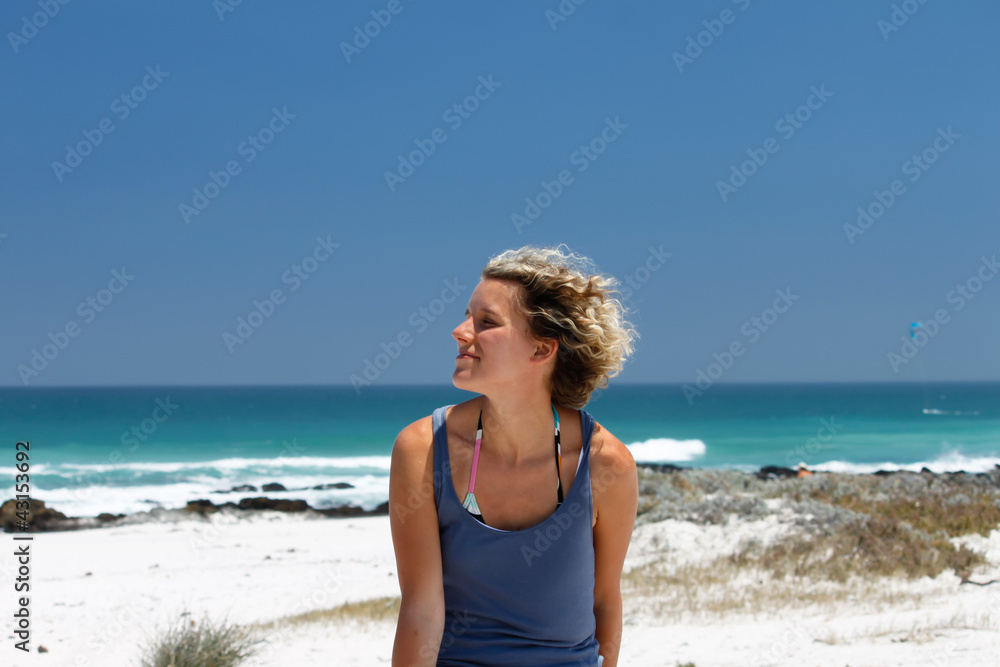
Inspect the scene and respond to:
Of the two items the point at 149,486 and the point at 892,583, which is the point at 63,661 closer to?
the point at 892,583

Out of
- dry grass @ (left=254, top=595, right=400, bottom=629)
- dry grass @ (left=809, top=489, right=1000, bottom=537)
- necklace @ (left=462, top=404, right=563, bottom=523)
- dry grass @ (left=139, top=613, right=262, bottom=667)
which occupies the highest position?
dry grass @ (left=809, top=489, right=1000, bottom=537)

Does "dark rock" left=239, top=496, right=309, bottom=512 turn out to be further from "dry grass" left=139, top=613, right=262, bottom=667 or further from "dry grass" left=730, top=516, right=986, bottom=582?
"dry grass" left=139, top=613, right=262, bottom=667

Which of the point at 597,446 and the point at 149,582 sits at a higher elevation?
the point at 597,446

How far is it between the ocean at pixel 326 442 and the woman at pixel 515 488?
19.9m

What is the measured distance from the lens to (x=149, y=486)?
2716 centimetres

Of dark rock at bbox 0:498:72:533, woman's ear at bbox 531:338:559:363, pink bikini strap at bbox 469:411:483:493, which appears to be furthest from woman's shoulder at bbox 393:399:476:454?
dark rock at bbox 0:498:72:533

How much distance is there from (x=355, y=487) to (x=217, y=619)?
18907mm

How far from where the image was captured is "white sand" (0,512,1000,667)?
557cm

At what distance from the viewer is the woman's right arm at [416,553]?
7.27 feet

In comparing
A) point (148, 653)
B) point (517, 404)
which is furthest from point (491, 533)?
point (148, 653)

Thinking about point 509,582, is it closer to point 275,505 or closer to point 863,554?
point 863,554

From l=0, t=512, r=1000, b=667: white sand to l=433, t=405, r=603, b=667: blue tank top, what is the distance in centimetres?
350

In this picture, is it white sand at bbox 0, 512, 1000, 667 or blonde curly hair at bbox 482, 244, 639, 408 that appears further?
white sand at bbox 0, 512, 1000, 667

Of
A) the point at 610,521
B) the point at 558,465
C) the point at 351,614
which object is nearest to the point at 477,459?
the point at 558,465
